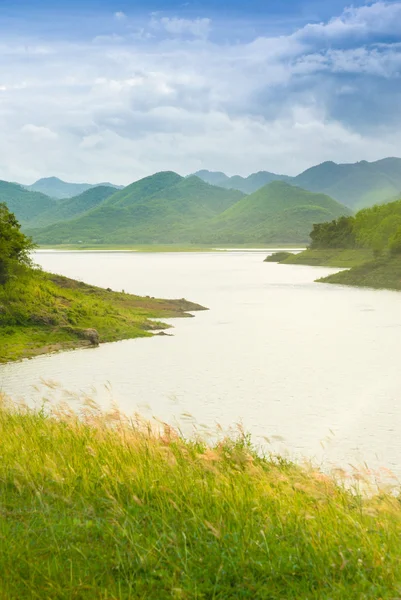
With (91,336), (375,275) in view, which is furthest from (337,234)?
(91,336)

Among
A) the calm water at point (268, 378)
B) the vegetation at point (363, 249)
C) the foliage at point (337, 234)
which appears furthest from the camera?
the foliage at point (337, 234)

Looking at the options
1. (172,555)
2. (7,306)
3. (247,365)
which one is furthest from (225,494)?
(7,306)

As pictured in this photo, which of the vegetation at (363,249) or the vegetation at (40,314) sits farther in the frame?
the vegetation at (363,249)

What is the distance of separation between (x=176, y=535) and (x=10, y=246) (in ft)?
118

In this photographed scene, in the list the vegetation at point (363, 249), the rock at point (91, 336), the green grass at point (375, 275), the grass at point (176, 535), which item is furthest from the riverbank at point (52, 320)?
the vegetation at point (363, 249)

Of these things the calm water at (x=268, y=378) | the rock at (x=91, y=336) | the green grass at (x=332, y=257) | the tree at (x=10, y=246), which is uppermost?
the tree at (x=10, y=246)

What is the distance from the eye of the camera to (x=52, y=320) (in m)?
40.0

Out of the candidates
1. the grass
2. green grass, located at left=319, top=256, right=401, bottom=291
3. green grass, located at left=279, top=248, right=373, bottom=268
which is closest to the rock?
the grass

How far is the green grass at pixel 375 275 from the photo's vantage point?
96.2 meters

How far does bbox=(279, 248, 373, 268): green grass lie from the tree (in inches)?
3577

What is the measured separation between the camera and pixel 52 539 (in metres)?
7.50

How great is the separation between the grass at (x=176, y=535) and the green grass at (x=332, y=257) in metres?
119

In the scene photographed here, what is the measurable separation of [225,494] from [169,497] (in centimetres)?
72

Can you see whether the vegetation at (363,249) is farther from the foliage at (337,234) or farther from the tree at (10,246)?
the tree at (10,246)
